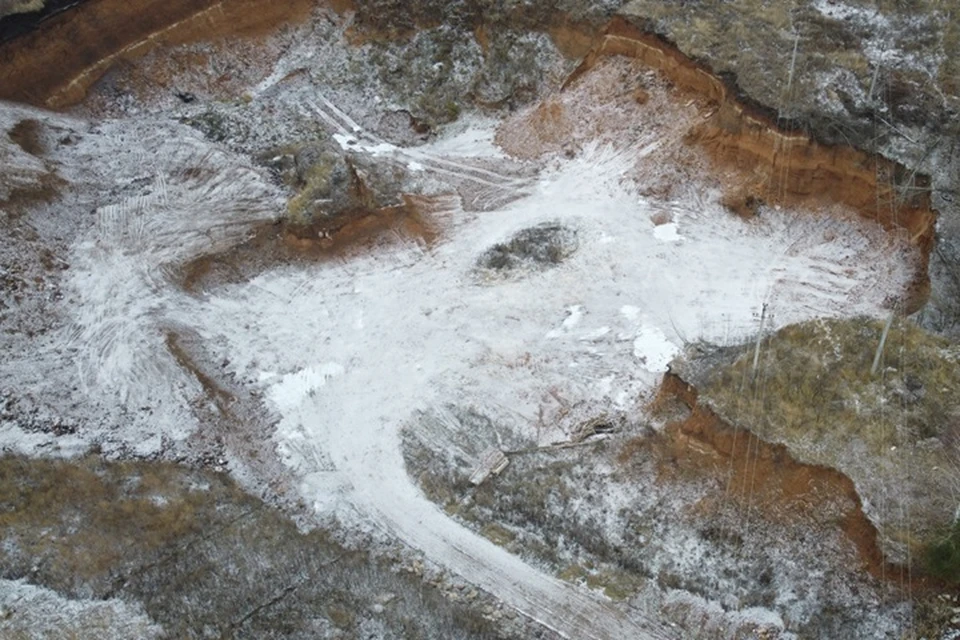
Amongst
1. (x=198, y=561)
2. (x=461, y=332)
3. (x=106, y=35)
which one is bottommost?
(x=198, y=561)

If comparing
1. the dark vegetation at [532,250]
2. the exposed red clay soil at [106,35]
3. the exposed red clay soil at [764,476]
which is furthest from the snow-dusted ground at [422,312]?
the exposed red clay soil at [106,35]

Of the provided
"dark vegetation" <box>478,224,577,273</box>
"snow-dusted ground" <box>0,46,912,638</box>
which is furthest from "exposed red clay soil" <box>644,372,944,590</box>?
"dark vegetation" <box>478,224,577,273</box>

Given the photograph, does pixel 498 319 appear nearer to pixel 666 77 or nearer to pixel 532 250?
pixel 532 250

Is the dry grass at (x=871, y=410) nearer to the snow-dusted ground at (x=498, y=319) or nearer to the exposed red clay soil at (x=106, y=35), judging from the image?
the snow-dusted ground at (x=498, y=319)

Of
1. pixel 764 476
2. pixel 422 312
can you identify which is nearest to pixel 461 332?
pixel 422 312

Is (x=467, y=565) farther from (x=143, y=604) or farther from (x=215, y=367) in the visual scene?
(x=215, y=367)

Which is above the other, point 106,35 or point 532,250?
point 106,35

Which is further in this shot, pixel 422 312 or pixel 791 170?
pixel 791 170

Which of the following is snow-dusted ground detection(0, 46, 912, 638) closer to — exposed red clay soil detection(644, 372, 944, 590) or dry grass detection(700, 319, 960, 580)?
exposed red clay soil detection(644, 372, 944, 590)
